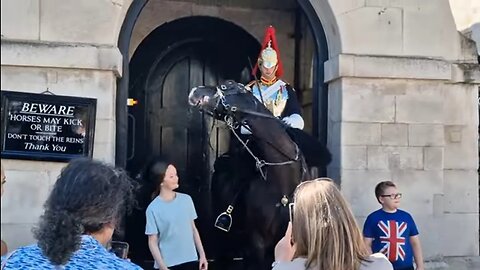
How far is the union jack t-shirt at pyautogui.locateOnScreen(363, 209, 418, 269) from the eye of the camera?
4.75 metres

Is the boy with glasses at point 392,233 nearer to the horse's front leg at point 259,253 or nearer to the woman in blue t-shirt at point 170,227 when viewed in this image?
the horse's front leg at point 259,253

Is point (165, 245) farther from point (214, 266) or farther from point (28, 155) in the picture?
point (214, 266)

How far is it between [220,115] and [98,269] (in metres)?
2.81

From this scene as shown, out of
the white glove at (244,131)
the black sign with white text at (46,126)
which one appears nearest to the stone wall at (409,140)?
the white glove at (244,131)

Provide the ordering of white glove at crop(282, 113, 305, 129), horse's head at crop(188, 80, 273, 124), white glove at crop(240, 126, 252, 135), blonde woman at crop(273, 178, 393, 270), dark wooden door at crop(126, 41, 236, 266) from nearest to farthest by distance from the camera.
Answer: blonde woman at crop(273, 178, 393, 270)
horse's head at crop(188, 80, 273, 124)
white glove at crop(240, 126, 252, 135)
white glove at crop(282, 113, 305, 129)
dark wooden door at crop(126, 41, 236, 266)

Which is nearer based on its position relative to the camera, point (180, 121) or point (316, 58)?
point (316, 58)

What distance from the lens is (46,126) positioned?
509 centimetres

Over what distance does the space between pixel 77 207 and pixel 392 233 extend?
10.5 feet

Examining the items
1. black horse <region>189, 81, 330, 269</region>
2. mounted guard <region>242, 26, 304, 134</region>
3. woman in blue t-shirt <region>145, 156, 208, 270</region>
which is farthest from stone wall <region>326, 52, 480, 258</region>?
woman in blue t-shirt <region>145, 156, 208, 270</region>

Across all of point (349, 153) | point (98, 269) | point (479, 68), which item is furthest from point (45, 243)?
point (479, 68)

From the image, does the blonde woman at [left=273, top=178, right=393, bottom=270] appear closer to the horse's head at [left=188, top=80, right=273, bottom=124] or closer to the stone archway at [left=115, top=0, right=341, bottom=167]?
the horse's head at [left=188, top=80, right=273, bottom=124]

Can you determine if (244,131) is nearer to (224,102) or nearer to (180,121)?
(224,102)

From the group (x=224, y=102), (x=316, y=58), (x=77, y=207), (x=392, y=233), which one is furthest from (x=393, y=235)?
(x=77, y=207)

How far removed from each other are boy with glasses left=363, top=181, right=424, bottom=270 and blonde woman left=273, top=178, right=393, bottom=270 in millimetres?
2508
